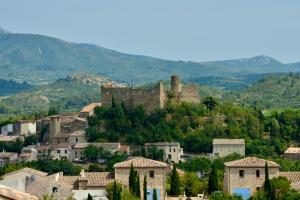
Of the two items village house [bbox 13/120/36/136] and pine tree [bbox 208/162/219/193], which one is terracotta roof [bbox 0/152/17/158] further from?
pine tree [bbox 208/162/219/193]

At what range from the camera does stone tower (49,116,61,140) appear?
290 feet

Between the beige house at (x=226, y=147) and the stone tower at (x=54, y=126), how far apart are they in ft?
59.3

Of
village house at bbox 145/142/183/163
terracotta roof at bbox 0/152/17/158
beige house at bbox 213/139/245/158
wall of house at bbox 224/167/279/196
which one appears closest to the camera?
wall of house at bbox 224/167/279/196

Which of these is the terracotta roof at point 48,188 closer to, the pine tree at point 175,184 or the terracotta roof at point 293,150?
the pine tree at point 175,184

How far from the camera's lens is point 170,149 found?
81000 mm

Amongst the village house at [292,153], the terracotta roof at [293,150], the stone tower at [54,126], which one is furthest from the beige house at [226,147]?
the stone tower at [54,126]

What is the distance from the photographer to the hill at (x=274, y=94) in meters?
156

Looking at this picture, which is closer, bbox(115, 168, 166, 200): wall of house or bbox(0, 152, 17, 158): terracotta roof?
bbox(115, 168, 166, 200): wall of house

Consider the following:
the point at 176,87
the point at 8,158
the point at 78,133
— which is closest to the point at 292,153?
the point at 176,87

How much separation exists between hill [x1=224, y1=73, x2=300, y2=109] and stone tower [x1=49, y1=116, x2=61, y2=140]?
66.1 m

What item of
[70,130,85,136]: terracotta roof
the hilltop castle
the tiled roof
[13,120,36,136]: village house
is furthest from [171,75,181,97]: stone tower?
the tiled roof

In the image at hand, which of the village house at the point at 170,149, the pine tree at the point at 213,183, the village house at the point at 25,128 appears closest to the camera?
the pine tree at the point at 213,183

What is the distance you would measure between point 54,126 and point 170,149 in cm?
1496

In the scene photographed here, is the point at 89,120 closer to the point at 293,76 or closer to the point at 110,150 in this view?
the point at 110,150
